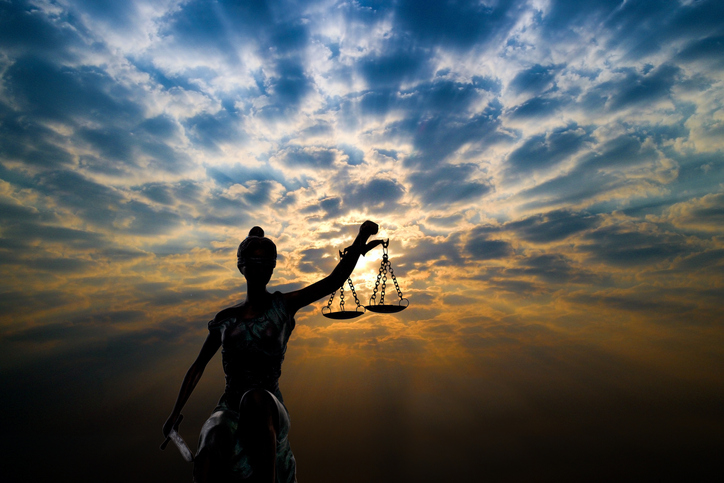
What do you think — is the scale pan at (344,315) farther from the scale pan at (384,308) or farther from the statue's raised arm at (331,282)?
the statue's raised arm at (331,282)

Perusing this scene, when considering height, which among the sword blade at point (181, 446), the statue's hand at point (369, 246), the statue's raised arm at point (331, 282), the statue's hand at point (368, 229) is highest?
the statue's hand at point (368, 229)

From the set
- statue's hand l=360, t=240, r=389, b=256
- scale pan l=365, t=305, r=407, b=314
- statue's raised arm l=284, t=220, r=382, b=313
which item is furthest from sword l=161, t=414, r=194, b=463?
scale pan l=365, t=305, r=407, b=314

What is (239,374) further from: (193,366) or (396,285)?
(396,285)

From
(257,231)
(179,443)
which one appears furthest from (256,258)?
(179,443)

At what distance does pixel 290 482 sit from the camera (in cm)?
359

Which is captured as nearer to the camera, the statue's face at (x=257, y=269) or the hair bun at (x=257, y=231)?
the statue's face at (x=257, y=269)

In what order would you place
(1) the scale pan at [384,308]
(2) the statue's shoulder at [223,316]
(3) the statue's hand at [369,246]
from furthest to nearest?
(1) the scale pan at [384,308] → (3) the statue's hand at [369,246] → (2) the statue's shoulder at [223,316]

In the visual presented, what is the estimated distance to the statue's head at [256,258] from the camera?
3990 millimetres

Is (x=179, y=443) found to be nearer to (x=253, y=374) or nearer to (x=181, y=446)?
(x=181, y=446)

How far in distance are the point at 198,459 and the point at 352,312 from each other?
412 cm

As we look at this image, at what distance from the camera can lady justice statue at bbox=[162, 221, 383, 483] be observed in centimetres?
301

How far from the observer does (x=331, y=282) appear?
14.0 feet

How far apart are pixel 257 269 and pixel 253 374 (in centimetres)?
114

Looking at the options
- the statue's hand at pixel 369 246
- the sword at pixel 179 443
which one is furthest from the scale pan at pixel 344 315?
the sword at pixel 179 443
